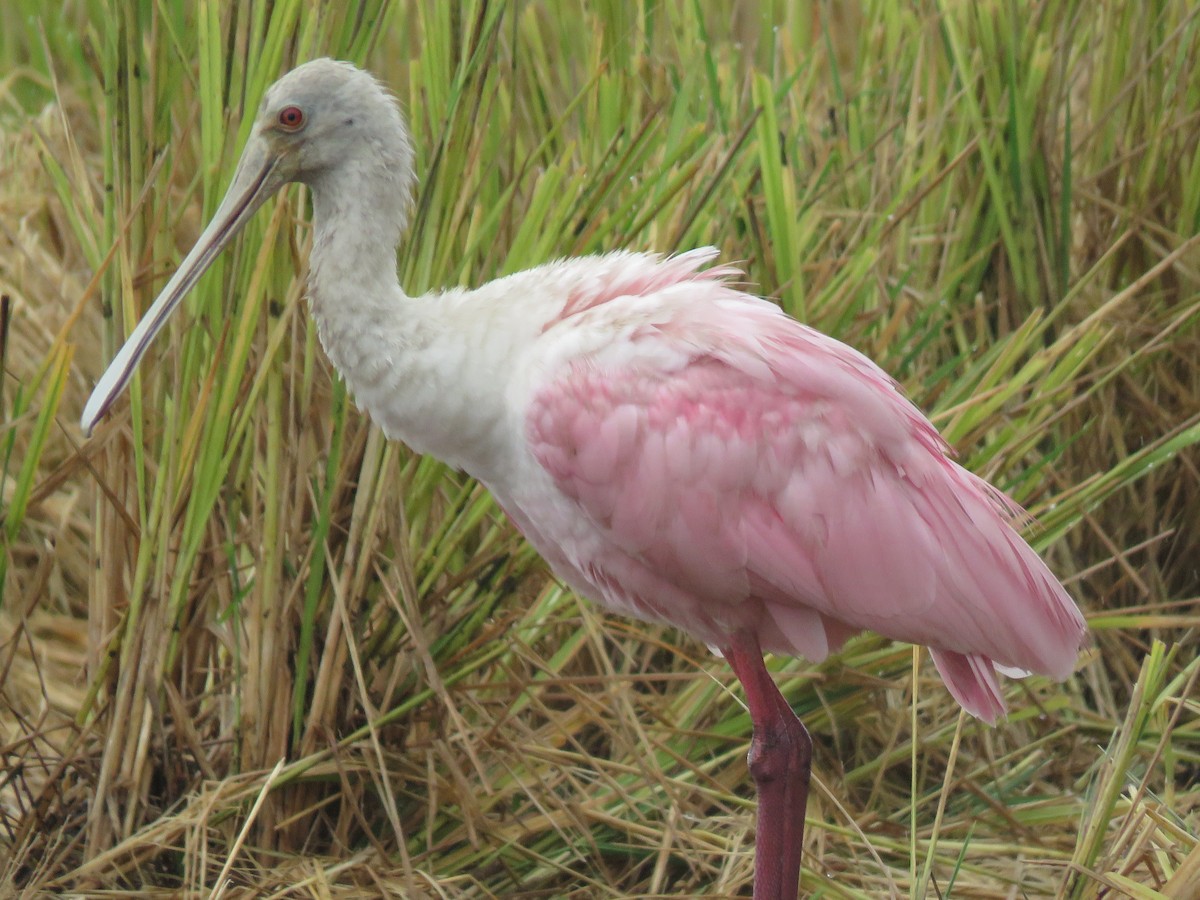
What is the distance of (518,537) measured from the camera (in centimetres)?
311

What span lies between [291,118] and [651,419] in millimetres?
747

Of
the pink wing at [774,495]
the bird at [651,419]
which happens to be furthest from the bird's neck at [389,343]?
the pink wing at [774,495]

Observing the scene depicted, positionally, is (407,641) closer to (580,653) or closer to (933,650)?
(580,653)

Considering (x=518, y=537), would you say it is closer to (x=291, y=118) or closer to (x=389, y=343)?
(x=389, y=343)

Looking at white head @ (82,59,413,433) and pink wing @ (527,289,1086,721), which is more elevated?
white head @ (82,59,413,433)

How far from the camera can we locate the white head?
271 cm

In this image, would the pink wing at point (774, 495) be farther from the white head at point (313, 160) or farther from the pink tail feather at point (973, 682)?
the white head at point (313, 160)

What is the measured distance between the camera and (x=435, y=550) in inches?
118

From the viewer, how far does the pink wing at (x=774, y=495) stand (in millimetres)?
2672

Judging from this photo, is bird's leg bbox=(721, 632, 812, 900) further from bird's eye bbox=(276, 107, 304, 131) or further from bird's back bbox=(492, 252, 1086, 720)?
bird's eye bbox=(276, 107, 304, 131)

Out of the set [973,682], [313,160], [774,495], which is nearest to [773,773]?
[973,682]

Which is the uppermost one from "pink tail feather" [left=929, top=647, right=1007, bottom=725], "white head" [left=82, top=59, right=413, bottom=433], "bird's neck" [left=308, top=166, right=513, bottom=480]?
"white head" [left=82, top=59, right=413, bottom=433]

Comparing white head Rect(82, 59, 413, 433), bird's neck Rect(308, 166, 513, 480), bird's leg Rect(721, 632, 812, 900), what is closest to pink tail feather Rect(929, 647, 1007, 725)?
bird's leg Rect(721, 632, 812, 900)

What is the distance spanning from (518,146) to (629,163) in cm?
65
